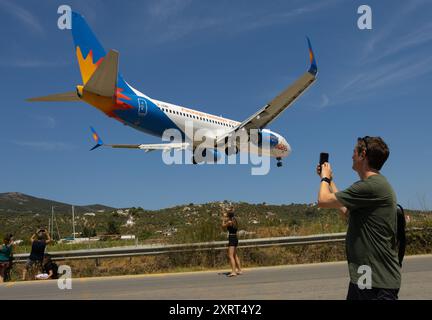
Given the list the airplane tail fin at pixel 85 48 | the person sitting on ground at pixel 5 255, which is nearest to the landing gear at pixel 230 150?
the airplane tail fin at pixel 85 48

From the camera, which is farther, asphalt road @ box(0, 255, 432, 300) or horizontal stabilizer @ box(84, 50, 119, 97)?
horizontal stabilizer @ box(84, 50, 119, 97)

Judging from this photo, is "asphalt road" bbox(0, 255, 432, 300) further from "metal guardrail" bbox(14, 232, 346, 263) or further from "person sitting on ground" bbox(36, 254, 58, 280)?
"metal guardrail" bbox(14, 232, 346, 263)

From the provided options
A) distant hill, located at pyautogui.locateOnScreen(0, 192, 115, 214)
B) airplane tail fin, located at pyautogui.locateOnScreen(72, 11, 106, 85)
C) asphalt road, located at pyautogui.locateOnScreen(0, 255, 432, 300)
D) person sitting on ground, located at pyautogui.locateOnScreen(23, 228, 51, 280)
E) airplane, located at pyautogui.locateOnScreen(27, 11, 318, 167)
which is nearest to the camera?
asphalt road, located at pyautogui.locateOnScreen(0, 255, 432, 300)

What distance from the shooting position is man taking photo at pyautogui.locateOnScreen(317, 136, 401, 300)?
4.05m

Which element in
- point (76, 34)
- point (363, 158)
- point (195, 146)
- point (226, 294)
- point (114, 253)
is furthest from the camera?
point (195, 146)

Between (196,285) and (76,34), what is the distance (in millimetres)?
19131

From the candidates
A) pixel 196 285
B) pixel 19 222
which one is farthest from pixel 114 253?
pixel 19 222

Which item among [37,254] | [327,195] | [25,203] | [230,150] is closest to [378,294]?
[327,195]

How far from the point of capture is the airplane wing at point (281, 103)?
80.1ft

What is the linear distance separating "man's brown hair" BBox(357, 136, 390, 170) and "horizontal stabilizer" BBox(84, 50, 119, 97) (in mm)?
17638

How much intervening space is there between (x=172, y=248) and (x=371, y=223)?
36.3 ft

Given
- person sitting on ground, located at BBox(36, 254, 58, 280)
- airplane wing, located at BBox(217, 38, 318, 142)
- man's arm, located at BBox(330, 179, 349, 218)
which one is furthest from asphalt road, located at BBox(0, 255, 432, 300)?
airplane wing, located at BBox(217, 38, 318, 142)

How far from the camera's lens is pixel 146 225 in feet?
156
